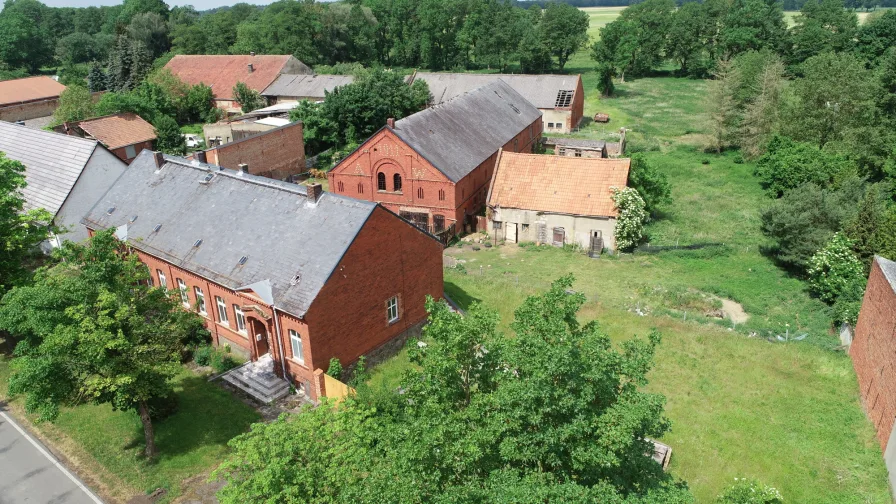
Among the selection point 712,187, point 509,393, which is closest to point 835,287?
point 712,187

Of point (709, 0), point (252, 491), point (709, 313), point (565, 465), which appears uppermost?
point (709, 0)

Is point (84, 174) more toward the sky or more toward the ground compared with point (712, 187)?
more toward the sky

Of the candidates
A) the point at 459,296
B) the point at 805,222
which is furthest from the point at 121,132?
the point at 805,222

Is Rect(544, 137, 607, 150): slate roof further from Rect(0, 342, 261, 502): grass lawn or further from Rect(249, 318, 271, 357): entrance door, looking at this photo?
Rect(0, 342, 261, 502): grass lawn

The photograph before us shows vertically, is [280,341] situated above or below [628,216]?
below

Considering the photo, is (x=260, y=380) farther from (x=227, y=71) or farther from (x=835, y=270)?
(x=227, y=71)

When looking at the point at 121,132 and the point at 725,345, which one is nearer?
the point at 725,345

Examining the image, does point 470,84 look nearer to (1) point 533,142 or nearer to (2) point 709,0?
(1) point 533,142
